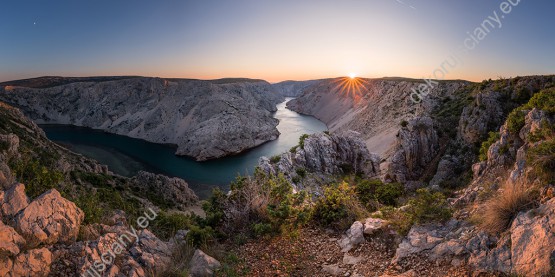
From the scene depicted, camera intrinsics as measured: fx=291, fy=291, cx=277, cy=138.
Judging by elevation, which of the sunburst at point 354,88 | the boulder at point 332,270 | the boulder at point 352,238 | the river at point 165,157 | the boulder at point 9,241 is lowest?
the river at point 165,157

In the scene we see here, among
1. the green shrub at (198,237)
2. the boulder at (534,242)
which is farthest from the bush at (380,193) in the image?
the boulder at (534,242)

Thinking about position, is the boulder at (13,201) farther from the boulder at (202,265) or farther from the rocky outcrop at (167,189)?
the rocky outcrop at (167,189)

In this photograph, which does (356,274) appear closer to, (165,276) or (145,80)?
(165,276)

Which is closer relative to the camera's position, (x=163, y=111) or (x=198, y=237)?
(x=198, y=237)

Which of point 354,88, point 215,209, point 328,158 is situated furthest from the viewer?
point 354,88

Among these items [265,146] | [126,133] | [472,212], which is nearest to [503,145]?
[472,212]

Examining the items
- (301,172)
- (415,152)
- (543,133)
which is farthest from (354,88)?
(543,133)

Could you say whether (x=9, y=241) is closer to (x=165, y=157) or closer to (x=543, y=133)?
(x=543, y=133)

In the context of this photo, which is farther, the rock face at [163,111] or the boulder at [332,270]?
the rock face at [163,111]
